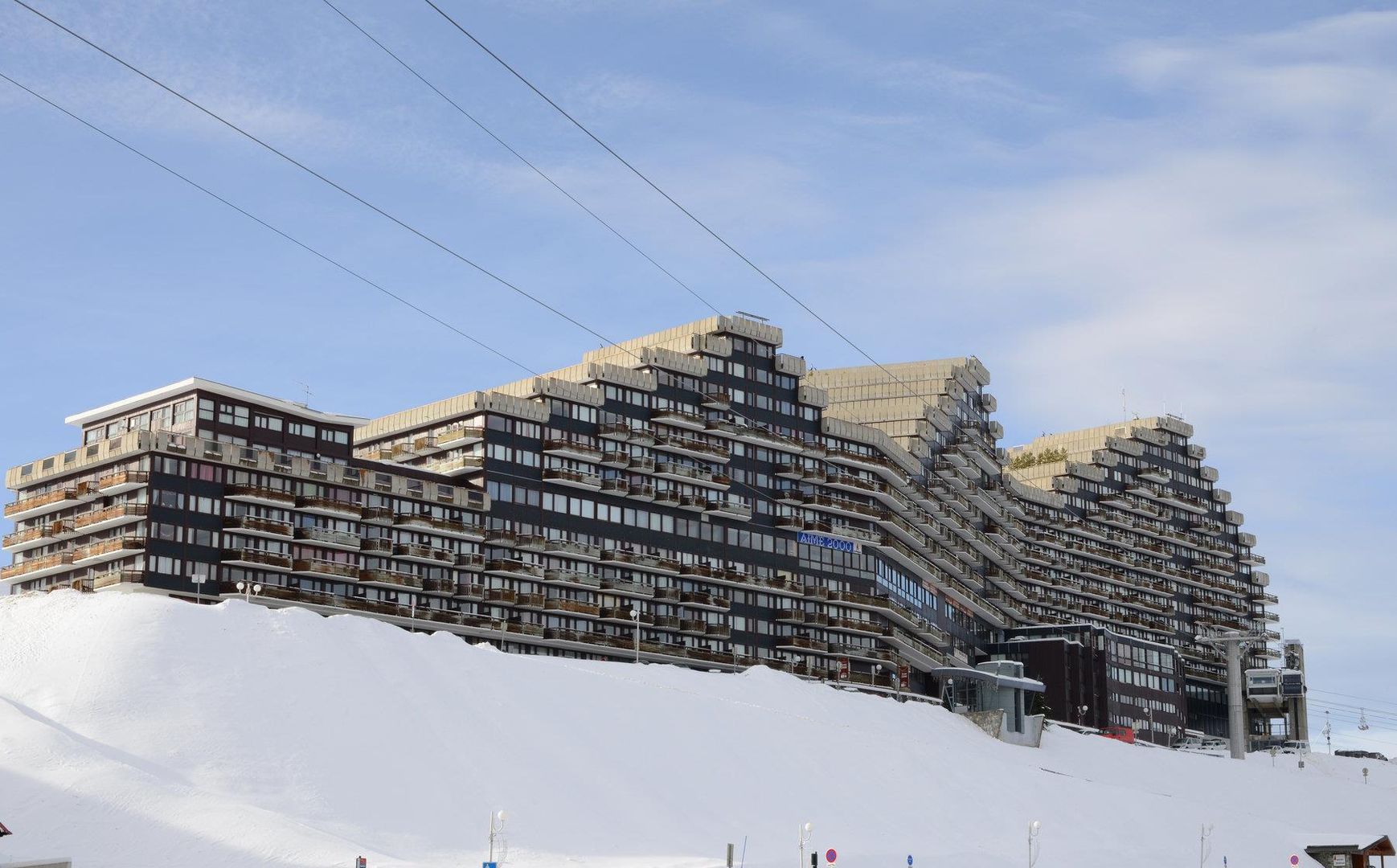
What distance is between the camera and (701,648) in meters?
152

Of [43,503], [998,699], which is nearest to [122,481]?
[43,503]

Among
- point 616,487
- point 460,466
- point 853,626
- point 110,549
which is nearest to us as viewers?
point 110,549

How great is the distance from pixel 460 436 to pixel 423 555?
12681mm

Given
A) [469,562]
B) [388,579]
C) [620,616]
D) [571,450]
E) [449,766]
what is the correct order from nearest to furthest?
[449,766]
[388,579]
[469,562]
[571,450]
[620,616]

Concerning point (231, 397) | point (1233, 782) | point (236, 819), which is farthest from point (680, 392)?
point (236, 819)

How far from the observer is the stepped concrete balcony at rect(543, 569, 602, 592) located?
144625mm

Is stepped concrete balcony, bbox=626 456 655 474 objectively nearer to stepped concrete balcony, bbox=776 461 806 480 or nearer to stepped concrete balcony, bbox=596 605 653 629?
stepped concrete balcony, bbox=596 605 653 629

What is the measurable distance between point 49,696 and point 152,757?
8.13 m

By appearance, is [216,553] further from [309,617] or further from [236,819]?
[236,819]

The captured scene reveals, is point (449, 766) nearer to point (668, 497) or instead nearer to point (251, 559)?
point (251, 559)

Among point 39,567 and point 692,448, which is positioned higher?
point 692,448

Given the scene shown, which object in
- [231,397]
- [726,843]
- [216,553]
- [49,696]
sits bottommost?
[726,843]

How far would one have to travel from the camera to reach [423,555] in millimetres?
137750

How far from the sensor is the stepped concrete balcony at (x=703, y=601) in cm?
15375
